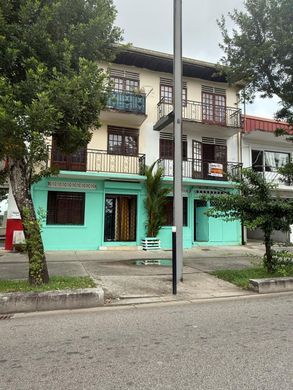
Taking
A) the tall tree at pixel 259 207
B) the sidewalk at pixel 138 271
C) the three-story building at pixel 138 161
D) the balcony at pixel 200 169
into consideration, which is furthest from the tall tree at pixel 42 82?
the balcony at pixel 200 169

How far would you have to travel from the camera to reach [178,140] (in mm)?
8594

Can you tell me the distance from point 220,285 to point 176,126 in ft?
13.8

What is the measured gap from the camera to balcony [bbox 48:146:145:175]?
14961 millimetres

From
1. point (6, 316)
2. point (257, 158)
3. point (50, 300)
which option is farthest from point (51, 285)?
point (257, 158)

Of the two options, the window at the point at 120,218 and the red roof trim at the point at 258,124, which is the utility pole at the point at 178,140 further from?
the red roof trim at the point at 258,124

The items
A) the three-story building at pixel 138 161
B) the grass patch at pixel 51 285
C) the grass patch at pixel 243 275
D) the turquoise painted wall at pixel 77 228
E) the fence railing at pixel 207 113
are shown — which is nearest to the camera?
the grass patch at pixel 51 285

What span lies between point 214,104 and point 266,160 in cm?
464

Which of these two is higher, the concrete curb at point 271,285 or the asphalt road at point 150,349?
the concrete curb at point 271,285

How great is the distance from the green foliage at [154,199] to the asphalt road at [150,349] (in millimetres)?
9254

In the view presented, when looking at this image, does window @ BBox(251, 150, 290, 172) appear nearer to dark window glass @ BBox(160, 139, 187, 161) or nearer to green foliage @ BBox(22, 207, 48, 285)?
dark window glass @ BBox(160, 139, 187, 161)

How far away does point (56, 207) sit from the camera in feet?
48.5

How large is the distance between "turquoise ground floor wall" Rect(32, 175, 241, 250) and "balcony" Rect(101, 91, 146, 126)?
3.00 meters

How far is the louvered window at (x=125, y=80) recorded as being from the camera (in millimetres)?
16233

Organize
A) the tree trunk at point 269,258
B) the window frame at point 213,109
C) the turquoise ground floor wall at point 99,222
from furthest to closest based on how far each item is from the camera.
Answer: the window frame at point 213,109
the turquoise ground floor wall at point 99,222
the tree trunk at point 269,258
